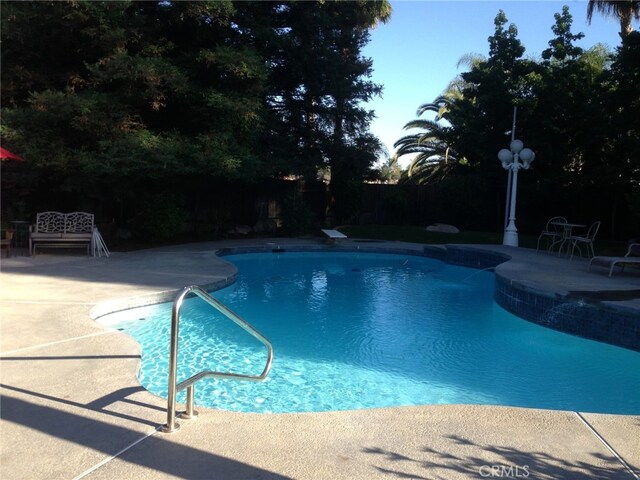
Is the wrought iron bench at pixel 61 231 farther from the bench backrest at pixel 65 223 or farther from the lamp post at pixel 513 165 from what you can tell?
the lamp post at pixel 513 165

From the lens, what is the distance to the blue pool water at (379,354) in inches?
183

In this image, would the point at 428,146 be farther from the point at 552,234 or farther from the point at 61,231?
the point at 61,231

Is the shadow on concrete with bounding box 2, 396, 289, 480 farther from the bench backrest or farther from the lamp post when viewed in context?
the lamp post

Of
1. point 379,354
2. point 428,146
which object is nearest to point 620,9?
point 428,146

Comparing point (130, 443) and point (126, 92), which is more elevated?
point (126, 92)

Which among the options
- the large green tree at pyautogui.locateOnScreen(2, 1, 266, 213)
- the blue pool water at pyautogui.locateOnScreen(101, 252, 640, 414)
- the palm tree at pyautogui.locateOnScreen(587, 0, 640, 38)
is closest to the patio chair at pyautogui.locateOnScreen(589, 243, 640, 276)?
the blue pool water at pyautogui.locateOnScreen(101, 252, 640, 414)

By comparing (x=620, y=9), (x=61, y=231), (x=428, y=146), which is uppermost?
(x=620, y=9)

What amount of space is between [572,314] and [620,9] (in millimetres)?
19053

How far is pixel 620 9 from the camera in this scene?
19.9 metres

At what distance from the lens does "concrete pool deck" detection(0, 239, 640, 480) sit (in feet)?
7.98

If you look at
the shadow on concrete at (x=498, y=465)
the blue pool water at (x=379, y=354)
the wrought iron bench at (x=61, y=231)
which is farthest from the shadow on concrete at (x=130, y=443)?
the wrought iron bench at (x=61, y=231)

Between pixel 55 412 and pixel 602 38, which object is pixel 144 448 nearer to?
pixel 55 412

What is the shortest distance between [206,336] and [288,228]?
11317 millimetres

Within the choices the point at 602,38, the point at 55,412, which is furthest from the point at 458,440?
the point at 602,38
